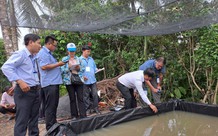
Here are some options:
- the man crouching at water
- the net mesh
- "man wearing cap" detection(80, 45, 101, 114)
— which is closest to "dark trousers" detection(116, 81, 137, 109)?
the man crouching at water

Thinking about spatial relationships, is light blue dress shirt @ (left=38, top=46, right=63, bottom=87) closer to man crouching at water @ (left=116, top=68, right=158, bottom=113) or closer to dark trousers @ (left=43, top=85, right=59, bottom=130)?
dark trousers @ (left=43, top=85, right=59, bottom=130)

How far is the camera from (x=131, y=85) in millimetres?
3633

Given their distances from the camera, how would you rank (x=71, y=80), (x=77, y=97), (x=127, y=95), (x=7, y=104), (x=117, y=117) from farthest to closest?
(x=7, y=104) → (x=127, y=95) → (x=117, y=117) → (x=77, y=97) → (x=71, y=80)

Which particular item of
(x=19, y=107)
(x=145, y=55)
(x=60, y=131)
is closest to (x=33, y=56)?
(x=19, y=107)

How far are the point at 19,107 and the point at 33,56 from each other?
0.56 metres

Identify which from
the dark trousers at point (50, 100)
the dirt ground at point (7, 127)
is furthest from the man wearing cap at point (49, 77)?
the dirt ground at point (7, 127)

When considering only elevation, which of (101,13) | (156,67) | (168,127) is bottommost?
(168,127)

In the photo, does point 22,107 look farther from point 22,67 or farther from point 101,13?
point 101,13

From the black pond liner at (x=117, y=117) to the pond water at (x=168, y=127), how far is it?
0.22 feet

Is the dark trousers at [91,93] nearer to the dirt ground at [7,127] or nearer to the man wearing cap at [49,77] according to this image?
the dirt ground at [7,127]

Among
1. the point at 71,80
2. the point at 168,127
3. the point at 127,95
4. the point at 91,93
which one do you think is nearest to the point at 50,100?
the point at 71,80

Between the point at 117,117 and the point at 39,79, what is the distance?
1.38 m

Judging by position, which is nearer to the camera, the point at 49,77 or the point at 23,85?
the point at 23,85

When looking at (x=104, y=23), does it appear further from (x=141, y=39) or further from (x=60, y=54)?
(x=60, y=54)
